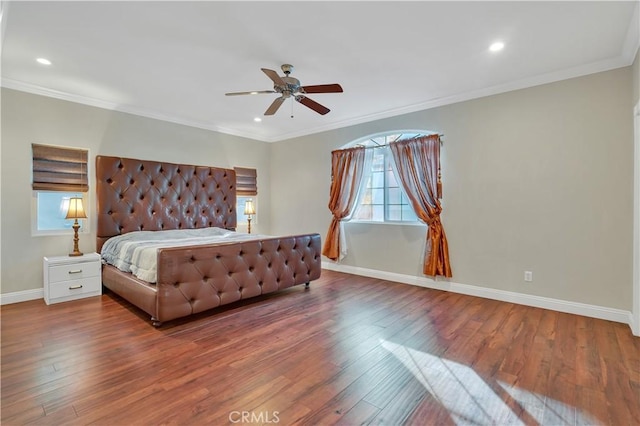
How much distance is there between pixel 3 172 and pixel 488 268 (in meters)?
5.90

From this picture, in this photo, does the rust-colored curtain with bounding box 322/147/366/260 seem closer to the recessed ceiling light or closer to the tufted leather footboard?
the tufted leather footboard

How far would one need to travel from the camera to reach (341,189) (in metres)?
5.19

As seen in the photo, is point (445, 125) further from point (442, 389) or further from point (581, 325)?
point (442, 389)

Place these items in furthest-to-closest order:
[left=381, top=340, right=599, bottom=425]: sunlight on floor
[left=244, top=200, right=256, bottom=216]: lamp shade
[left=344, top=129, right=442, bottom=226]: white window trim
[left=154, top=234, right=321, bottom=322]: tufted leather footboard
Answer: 1. [left=244, top=200, right=256, bottom=216]: lamp shade
2. [left=344, top=129, right=442, bottom=226]: white window trim
3. [left=154, top=234, right=321, bottom=322]: tufted leather footboard
4. [left=381, top=340, right=599, bottom=425]: sunlight on floor

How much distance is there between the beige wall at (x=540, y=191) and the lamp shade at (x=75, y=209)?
4161 mm

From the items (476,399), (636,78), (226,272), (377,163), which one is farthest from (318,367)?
(636,78)

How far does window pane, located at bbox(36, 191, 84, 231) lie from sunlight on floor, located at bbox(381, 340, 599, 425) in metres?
4.34

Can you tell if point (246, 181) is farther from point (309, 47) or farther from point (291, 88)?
point (309, 47)

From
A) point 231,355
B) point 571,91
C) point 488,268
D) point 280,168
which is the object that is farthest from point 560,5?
point 280,168

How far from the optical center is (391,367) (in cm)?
216

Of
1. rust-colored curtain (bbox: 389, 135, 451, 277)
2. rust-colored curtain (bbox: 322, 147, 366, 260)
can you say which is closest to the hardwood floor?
rust-colored curtain (bbox: 389, 135, 451, 277)

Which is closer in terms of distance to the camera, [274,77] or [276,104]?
[274,77]

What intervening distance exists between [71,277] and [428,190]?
4.67 metres

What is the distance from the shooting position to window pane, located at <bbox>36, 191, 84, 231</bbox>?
3.75m
